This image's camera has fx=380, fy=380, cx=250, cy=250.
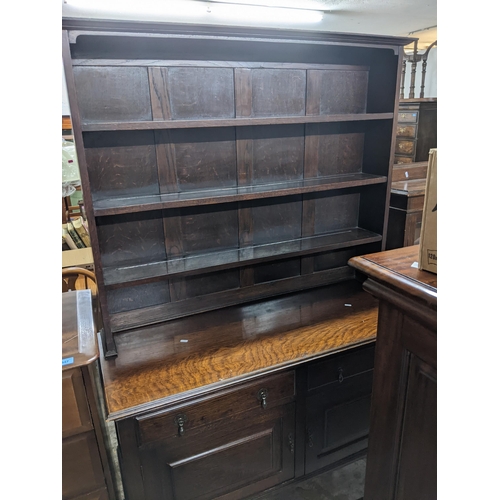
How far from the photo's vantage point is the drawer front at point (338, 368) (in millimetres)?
1549

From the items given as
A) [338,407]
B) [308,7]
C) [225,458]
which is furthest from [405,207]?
[308,7]

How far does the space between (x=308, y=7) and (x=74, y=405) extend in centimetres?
420

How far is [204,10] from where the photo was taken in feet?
12.7

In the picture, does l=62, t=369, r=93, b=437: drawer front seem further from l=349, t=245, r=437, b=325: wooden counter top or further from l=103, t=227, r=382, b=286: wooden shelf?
l=349, t=245, r=437, b=325: wooden counter top

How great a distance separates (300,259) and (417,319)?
139 cm

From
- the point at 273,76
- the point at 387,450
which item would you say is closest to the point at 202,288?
the point at 273,76

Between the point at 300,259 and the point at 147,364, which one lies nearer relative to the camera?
the point at 147,364

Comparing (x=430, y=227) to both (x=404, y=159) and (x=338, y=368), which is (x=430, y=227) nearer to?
(x=338, y=368)

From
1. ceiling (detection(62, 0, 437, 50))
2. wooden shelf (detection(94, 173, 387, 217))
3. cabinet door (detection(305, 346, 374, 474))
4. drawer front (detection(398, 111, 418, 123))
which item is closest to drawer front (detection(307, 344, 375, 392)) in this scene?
cabinet door (detection(305, 346, 374, 474))

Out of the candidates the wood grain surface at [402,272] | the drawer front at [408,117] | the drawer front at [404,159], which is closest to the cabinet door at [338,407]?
the wood grain surface at [402,272]

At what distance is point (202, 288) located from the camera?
5.93ft

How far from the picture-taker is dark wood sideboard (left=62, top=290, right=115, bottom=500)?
1206 millimetres

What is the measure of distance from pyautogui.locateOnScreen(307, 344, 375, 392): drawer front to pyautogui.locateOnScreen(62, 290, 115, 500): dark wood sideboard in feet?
2.66

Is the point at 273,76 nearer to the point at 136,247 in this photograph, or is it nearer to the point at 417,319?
the point at 136,247
